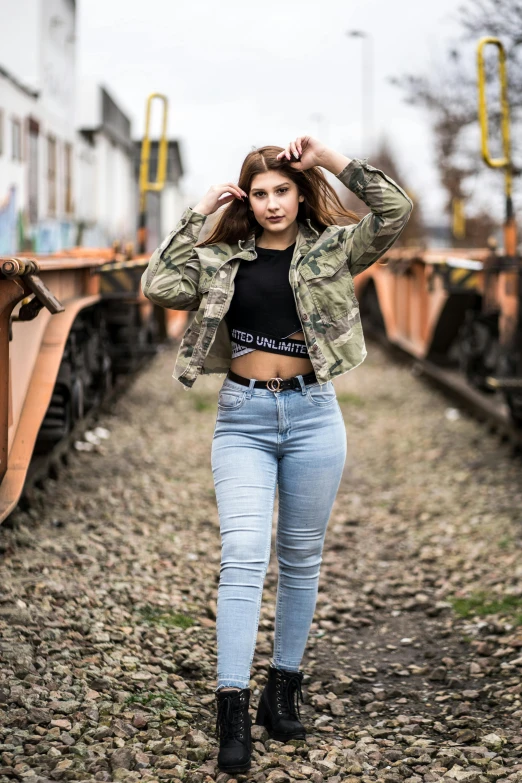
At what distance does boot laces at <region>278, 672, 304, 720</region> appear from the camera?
363 cm

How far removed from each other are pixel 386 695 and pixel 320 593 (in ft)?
4.43

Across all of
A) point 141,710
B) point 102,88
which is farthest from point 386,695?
point 102,88

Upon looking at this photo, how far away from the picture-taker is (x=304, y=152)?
11.2 ft

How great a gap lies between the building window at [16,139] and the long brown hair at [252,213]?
17111 millimetres

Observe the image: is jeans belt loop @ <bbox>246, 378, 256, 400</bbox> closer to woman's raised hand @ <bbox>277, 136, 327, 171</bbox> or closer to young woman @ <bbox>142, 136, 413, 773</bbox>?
young woman @ <bbox>142, 136, 413, 773</bbox>

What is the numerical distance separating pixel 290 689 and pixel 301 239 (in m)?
1.56

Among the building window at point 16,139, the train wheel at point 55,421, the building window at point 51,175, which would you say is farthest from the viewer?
the building window at point 51,175

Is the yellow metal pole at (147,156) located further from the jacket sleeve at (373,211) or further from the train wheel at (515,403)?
the jacket sleeve at (373,211)

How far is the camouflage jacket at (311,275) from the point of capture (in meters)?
3.39

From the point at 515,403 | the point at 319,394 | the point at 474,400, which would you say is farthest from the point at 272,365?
the point at 474,400

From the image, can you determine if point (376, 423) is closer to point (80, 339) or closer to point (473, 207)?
point (80, 339)

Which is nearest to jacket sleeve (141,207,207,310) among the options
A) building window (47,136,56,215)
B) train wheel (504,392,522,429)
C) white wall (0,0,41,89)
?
train wheel (504,392,522,429)

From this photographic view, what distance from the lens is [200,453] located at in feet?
30.3

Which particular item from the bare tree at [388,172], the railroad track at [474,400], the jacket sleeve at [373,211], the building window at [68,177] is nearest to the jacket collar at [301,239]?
the jacket sleeve at [373,211]
